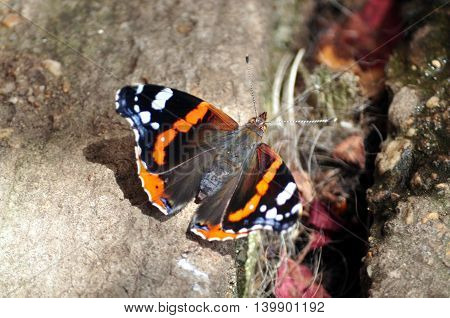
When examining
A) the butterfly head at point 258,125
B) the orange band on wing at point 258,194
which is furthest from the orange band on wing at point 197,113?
the orange band on wing at point 258,194

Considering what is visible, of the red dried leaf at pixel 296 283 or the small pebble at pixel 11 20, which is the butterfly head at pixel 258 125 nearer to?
the red dried leaf at pixel 296 283

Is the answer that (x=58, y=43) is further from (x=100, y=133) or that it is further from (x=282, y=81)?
(x=282, y=81)

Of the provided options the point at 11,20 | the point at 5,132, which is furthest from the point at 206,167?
the point at 11,20

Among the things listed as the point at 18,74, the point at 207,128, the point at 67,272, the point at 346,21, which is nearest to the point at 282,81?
the point at 346,21

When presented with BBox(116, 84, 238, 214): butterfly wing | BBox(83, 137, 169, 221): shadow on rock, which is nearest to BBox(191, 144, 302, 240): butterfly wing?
BBox(116, 84, 238, 214): butterfly wing

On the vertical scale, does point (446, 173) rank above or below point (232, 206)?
above

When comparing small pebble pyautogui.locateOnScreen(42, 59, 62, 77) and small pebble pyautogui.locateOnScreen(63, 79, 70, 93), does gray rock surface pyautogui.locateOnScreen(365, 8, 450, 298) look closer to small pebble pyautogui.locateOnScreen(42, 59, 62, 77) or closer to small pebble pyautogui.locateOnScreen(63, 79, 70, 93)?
small pebble pyautogui.locateOnScreen(63, 79, 70, 93)
